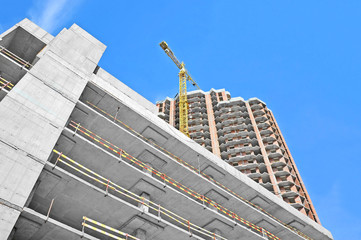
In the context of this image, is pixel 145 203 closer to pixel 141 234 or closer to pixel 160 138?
pixel 141 234

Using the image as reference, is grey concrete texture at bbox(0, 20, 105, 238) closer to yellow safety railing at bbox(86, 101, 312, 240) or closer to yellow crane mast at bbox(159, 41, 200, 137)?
yellow safety railing at bbox(86, 101, 312, 240)

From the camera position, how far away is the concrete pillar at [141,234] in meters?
14.0

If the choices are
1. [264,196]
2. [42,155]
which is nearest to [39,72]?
[42,155]

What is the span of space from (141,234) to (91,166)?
4.23 meters

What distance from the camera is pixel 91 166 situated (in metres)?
14.9

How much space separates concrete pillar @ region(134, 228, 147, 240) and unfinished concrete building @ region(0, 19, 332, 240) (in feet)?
0.16

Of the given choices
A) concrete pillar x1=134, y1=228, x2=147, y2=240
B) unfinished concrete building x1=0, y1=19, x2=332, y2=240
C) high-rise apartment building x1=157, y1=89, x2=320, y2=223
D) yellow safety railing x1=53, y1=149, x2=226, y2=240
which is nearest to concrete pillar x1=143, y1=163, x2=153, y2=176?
unfinished concrete building x1=0, y1=19, x2=332, y2=240

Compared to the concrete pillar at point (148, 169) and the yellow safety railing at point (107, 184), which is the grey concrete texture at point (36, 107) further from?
the concrete pillar at point (148, 169)

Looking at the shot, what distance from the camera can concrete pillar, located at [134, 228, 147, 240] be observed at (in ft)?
46.0

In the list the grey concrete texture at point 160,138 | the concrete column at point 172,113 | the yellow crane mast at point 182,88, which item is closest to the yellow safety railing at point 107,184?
the grey concrete texture at point 160,138

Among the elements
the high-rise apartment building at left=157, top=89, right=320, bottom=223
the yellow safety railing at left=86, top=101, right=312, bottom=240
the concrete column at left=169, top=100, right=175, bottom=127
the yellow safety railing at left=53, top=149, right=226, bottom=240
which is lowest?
the yellow safety railing at left=53, top=149, right=226, bottom=240

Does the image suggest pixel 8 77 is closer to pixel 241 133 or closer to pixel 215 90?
pixel 241 133

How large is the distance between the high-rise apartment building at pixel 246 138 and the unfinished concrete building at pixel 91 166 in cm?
3219

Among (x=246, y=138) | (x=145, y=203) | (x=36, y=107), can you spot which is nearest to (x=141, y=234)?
(x=145, y=203)
